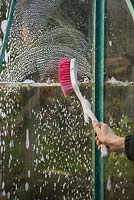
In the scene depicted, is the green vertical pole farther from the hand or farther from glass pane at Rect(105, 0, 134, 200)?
the hand

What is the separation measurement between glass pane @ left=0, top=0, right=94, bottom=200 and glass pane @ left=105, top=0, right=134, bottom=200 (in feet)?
0.35

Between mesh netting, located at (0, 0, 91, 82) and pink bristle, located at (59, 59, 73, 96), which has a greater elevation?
mesh netting, located at (0, 0, 91, 82)

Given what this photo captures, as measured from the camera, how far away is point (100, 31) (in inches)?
118

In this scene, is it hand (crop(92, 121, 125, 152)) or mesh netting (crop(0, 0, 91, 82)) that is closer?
hand (crop(92, 121, 125, 152))

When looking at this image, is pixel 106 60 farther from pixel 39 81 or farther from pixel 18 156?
pixel 18 156

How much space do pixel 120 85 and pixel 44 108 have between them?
0.46 m

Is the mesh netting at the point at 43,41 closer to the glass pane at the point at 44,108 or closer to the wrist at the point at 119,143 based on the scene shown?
the glass pane at the point at 44,108

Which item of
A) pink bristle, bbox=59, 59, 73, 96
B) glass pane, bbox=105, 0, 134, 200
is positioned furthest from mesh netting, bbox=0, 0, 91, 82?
pink bristle, bbox=59, 59, 73, 96

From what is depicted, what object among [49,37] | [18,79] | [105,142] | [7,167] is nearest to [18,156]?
[7,167]

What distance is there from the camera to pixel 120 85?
299cm

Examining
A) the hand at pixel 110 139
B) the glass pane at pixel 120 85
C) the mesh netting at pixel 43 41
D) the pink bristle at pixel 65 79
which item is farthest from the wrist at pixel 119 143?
the mesh netting at pixel 43 41

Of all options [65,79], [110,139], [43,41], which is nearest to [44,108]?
[43,41]

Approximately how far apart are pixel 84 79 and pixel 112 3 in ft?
1.30

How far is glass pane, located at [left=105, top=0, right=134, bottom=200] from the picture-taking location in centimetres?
296
